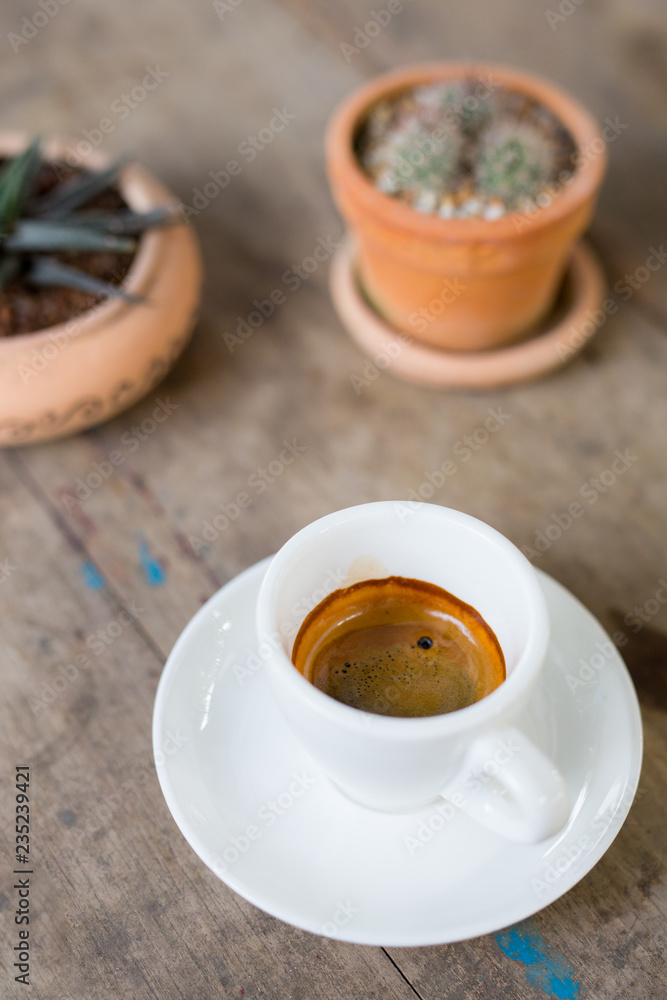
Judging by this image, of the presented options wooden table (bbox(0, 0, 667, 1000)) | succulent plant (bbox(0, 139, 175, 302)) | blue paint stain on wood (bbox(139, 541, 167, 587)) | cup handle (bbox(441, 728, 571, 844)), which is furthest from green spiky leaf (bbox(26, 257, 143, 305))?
cup handle (bbox(441, 728, 571, 844))

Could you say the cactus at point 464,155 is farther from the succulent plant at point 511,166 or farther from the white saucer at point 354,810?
the white saucer at point 354,810

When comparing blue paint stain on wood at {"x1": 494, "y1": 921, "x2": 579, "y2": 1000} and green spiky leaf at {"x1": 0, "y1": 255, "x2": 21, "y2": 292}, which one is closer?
blue paint stain on wood at {"x1": 494, "y1": 921, "x2": 579, "y2": 1000}

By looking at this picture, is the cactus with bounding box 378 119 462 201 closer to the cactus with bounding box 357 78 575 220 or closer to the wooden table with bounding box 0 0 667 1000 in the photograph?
the cactus with bounding box 357 78 575 220

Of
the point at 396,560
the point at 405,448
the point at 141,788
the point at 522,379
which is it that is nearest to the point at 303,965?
the point at 141,788

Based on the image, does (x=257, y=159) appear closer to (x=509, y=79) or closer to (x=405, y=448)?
(x=509, y=79)

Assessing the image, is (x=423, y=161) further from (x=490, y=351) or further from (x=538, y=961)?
(x=538, y=961)
